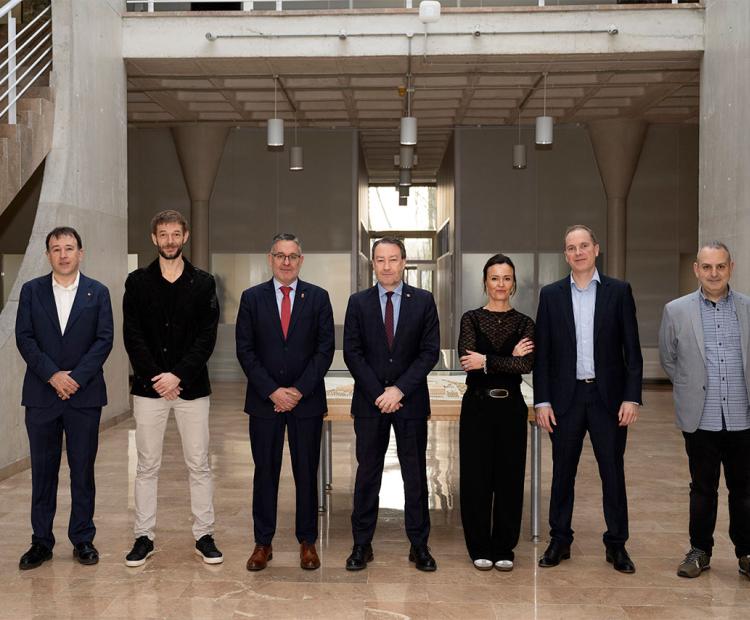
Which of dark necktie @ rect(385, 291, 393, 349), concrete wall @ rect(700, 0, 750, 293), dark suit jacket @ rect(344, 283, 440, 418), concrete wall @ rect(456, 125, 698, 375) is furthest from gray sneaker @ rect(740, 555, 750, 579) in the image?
concrete wall @ rect(456, 125, 698, 375)

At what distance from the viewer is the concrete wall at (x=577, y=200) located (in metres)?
16.1

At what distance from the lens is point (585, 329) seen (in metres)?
4.54

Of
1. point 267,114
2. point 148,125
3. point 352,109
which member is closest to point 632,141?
point 352,109

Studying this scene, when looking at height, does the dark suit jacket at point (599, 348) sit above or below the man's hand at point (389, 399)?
above

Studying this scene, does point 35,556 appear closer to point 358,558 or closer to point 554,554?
point 358,558

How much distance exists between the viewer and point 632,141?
15.2m

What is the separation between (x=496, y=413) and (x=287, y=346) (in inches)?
46.5

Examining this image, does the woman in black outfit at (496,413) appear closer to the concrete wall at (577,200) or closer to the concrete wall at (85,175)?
the concrete wall at (85,175)

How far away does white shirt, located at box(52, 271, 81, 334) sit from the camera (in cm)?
466

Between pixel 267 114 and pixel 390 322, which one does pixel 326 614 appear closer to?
pixel 390 322

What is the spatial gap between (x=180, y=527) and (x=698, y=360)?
11.0 feet

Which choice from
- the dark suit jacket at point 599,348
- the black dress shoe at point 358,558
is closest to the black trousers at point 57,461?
the black dress shoe at point 358,558

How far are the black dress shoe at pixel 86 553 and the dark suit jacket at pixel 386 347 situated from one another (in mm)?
1659

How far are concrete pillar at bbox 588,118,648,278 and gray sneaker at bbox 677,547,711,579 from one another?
11201 millimetres
